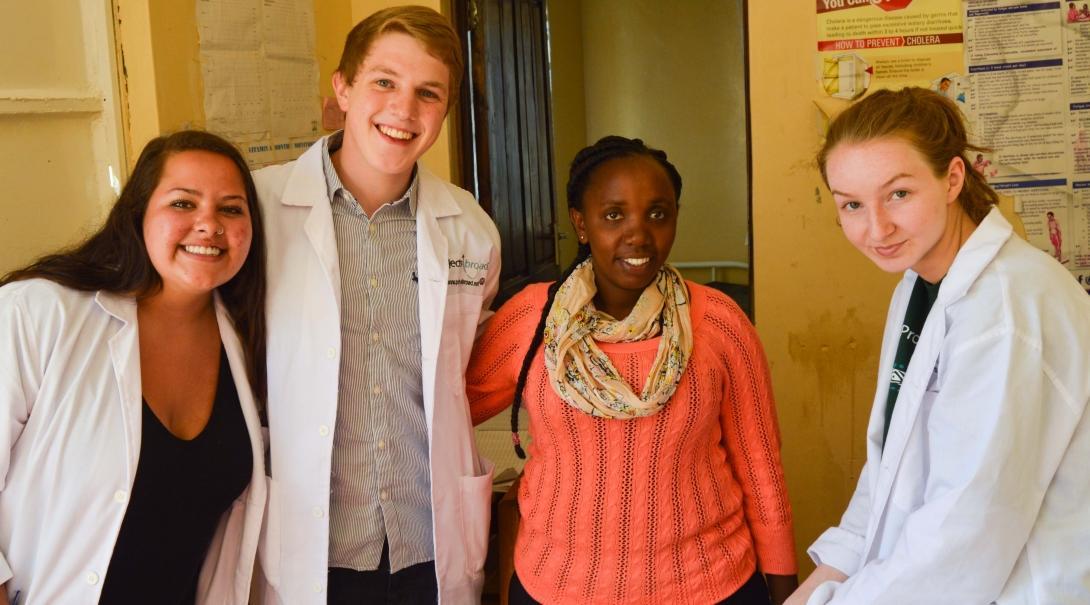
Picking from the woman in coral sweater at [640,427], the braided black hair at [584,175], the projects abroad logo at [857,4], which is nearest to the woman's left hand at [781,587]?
the woman in coral sweater at [640,427]

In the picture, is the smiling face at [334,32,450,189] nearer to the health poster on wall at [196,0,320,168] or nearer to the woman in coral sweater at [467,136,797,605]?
the woman in coral sweater at [467,136,797,605]

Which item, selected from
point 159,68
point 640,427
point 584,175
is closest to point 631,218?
point 584,175

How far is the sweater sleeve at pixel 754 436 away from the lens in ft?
5.98

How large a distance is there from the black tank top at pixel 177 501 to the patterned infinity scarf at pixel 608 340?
1.90 ft

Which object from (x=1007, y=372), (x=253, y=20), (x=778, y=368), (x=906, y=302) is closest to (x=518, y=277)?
(x=778, y=368)

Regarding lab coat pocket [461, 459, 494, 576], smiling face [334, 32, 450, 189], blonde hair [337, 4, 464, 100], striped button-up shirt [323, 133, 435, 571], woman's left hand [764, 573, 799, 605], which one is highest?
blonde hair [337, 4, 464, 100]

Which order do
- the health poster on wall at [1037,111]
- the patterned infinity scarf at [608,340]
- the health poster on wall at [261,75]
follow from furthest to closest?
the health poster on wall at [1037,111]
the health poster on wall at [261,75]
the patterned infinity scarf at [608,340]

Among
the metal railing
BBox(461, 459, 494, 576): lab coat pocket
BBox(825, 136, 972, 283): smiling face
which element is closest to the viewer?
BBox(825, 136, 972, 283): smiling face

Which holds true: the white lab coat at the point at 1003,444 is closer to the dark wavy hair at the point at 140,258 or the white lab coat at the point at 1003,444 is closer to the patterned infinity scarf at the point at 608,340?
the patterned infinity scarf at the point at 608,340

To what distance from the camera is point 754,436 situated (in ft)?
6.06

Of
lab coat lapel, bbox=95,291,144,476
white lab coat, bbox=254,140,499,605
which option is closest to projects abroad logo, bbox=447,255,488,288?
white lab coat, bbox=254,140,499,605

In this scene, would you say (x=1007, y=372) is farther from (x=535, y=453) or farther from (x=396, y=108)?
(x=396, y=108)

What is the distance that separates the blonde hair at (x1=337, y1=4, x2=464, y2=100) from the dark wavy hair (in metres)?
0.30

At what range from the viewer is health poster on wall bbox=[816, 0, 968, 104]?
2.93m
